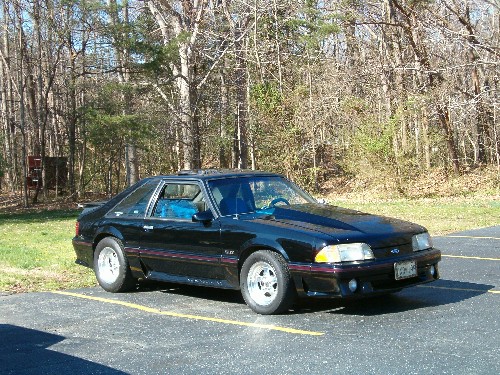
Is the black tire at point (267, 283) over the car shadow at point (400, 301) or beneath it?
over

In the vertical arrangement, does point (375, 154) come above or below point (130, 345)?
above

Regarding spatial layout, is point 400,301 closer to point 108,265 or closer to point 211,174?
point 211,174

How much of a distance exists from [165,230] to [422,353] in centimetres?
352

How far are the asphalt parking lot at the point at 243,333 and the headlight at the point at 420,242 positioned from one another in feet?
1.87

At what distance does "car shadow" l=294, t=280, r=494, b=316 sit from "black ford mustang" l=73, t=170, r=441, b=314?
0.29 meters

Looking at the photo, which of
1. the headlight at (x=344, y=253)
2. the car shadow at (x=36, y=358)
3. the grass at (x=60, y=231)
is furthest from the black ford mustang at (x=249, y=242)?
the car shadow at (x=36, y=358)

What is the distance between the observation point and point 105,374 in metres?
5.09

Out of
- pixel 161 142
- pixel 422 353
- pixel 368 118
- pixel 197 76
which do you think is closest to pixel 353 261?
pixel 422 353

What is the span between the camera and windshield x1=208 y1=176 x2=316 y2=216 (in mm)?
7648

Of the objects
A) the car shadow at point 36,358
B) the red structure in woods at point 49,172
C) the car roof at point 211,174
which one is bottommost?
the car shadow at point 36,358

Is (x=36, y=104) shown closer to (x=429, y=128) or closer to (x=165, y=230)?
(x=429, y=128)

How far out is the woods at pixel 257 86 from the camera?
2673 cm

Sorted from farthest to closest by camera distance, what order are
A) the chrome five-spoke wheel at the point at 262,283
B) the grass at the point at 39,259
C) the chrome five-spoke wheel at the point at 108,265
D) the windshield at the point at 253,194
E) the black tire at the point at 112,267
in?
the grass at the point at 39,259 < the chrome five-spoke wheel at the point at 108,265 < the black tire at the point at 112,267 < the windshield at the point at 253,194 < the chrome five-spoke wheel at the point at 262,283

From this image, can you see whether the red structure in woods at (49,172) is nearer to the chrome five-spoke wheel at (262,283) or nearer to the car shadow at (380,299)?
the car shadow at (380,299)
